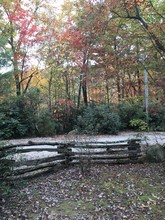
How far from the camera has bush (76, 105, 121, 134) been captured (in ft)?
45.2

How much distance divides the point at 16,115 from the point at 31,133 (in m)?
1.39

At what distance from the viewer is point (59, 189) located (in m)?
5.16

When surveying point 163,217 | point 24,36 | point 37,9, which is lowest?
point 163,217

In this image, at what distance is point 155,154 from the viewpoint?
724 centimetres

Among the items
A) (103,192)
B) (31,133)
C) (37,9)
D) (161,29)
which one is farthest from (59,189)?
(37,9)

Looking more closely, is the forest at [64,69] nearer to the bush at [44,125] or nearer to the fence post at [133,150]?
the bush at [44,125]

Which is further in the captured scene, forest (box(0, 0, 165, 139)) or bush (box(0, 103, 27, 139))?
bush (box(0, 103, 27, 139))

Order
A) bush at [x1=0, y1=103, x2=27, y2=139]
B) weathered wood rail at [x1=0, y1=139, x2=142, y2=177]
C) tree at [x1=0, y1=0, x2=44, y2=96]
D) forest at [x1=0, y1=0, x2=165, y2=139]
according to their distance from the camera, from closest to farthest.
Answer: weathered wood rail at [x1=0, y1=139, x2=142, y2=177] < forest at [x1=0, y1=0, x2=165, y2=139] < bush at [x1=0, y1=103, x2=27, y2=139] < tree at [x1=0, y1=0, x2=44, y2=96]

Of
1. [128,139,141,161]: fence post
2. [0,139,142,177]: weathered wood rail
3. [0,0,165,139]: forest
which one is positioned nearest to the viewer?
[0,139,142,177]: weathered wood rail

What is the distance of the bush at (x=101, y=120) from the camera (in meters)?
13.8

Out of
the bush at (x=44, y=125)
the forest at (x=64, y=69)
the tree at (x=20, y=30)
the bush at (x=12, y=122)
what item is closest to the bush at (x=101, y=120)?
the forest at (x=64, y=69)

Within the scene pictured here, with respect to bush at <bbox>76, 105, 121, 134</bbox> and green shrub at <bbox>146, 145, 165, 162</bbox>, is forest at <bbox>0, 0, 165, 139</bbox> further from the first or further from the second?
green shrub at <bbox>146, 145, 165, 162</bbox>

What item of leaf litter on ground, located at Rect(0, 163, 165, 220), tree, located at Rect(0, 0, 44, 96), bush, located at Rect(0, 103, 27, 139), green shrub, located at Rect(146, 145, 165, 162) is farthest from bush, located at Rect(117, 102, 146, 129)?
leaf litter on ground, located at Rect(0, 163, 165, 220)

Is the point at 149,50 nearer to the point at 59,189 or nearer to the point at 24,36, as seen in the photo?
the point at 59,189
